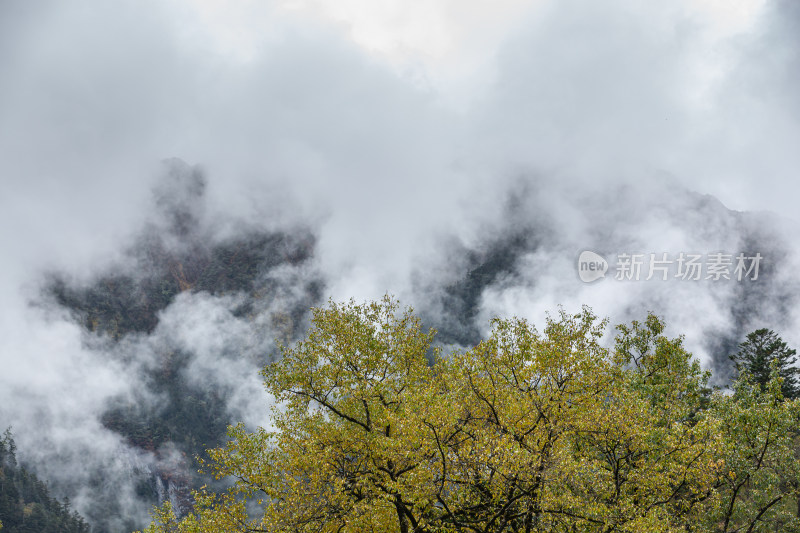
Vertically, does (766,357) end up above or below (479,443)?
above

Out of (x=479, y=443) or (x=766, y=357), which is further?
(x=766, y=357)

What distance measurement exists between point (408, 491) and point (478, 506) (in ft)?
9.89

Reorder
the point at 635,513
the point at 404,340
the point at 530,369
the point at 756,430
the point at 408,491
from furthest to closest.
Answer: the point at 404,340 < the point at 756,430 < the point at 530,369 < the point at 635,513 < the point at 408,491

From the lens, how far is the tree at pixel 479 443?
66.0 feet

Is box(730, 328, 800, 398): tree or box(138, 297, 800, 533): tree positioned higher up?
box(730, 328, 800, 398): tree

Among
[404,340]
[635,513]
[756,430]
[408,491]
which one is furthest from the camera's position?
[404,340]

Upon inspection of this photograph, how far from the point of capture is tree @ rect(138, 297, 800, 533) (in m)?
20.1

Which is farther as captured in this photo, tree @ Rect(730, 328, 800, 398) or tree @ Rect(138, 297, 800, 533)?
tree @ Rect(730, 328, 800, 398)

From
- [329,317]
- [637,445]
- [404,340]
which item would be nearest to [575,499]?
[637,445]

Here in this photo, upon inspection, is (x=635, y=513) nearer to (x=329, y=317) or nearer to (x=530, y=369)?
(x=530, y=369)

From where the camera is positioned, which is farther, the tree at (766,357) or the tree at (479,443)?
the tree at (766,357)

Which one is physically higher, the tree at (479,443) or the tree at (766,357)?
the tree at (766,357)

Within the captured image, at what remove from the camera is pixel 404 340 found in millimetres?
28922

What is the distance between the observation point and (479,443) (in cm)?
1900
